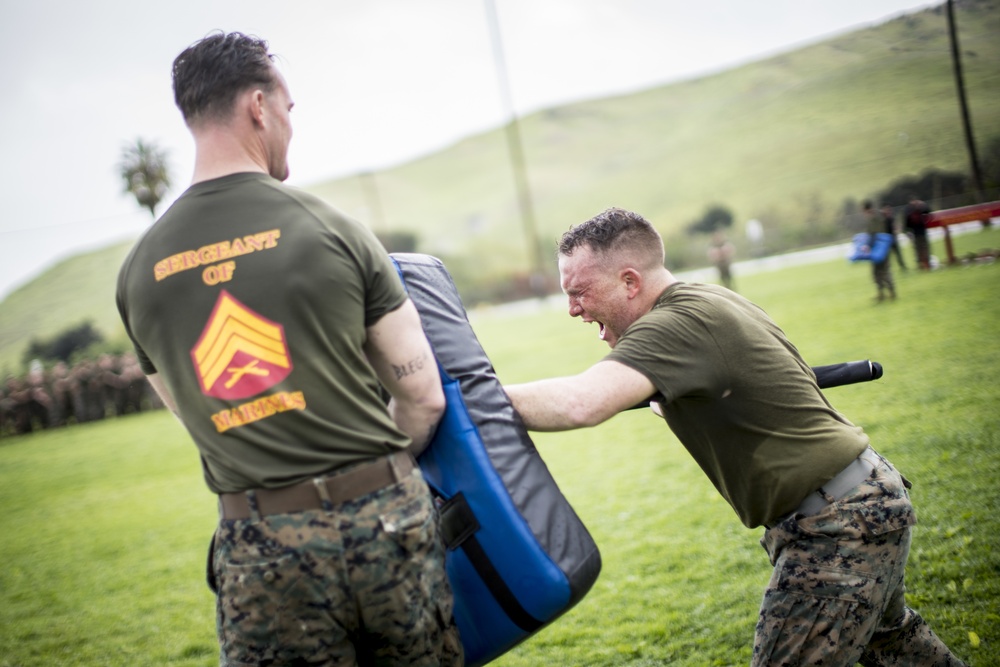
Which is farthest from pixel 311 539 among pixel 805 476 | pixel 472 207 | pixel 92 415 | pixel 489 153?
pixel 489 153

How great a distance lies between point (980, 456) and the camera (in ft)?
19.6

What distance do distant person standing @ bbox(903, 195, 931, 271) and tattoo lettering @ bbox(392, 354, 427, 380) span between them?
790 inches

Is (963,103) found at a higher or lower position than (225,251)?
higher

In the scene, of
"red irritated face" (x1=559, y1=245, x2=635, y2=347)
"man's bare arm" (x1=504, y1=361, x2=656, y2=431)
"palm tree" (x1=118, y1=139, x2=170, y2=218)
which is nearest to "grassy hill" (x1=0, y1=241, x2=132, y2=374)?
"palm tree" (x1=118, y1=139, x2=170, y2=218)

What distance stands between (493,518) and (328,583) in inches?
20.3

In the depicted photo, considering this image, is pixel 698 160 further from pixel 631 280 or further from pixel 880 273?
pixel 631 280

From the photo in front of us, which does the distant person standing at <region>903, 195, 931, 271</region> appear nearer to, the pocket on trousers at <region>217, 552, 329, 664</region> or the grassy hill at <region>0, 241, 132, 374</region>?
the pocket on trousers at <region>217, 552, 329, 664</region>

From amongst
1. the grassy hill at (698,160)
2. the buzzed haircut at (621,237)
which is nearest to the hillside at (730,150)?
the grassy hill at (698,160)

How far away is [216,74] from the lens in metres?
1.92

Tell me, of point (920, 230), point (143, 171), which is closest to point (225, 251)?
point (920, 230)

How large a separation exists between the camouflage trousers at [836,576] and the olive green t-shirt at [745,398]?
11cm

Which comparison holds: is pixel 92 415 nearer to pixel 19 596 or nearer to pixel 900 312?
pixel 19 596

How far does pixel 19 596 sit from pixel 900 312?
1423cm

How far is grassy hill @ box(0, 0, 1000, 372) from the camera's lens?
37.8m
